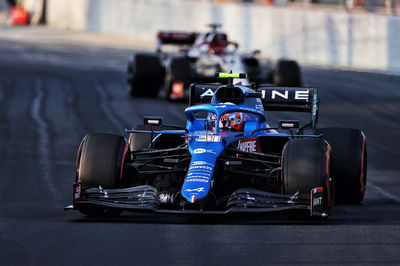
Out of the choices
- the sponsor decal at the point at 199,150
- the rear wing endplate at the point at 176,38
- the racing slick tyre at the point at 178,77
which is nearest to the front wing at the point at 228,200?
the sponsor decal at the point at 199,150

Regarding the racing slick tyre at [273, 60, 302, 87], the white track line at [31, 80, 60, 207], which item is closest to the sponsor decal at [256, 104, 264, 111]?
the white track line at [31, 80, 60, 207]

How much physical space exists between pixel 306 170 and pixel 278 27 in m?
27.6

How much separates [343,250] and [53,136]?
11532mm

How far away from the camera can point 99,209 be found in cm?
1207

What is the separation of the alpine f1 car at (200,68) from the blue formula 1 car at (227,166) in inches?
495

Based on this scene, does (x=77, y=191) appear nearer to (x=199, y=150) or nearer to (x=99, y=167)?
(x=99, y=167)

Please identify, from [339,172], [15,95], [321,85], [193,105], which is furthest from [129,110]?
[339,172]

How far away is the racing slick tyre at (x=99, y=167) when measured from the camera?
12141mm

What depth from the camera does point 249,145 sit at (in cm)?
1323

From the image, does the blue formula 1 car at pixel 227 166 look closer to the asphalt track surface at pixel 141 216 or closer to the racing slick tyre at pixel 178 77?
the asphalt track surface at pixel 141 216

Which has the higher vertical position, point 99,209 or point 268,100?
point 268,100

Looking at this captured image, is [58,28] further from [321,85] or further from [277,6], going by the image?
[321,85]

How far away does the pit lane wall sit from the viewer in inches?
1297

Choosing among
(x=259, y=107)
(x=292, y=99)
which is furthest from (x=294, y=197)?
(x=292, y=99)
